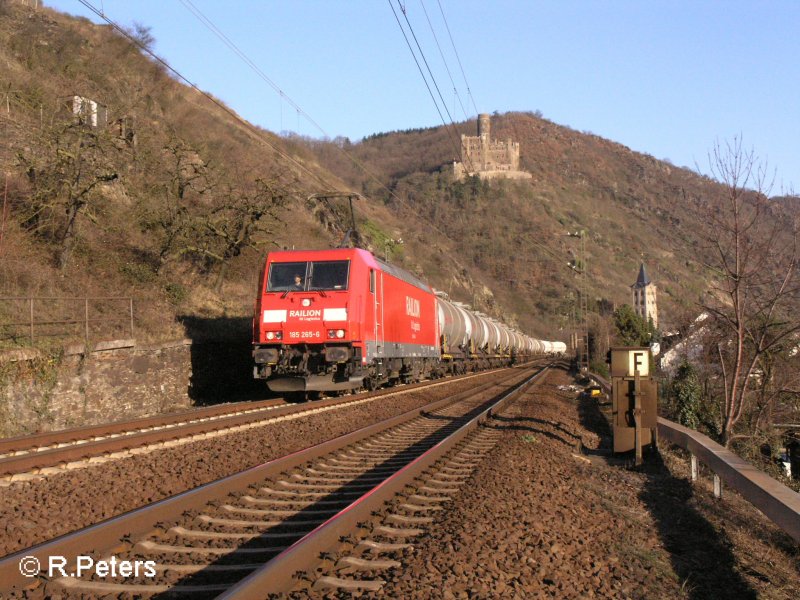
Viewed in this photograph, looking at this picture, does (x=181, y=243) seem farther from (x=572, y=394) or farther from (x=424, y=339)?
(x=572, y=394)

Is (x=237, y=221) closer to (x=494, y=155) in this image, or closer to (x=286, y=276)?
(x=286, y=276)

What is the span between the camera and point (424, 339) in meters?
24.7

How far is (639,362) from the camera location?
1043 cm

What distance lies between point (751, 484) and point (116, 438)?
8.23 meters

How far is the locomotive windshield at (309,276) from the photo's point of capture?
1669 cm

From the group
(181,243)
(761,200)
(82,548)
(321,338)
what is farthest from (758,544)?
(181,243)

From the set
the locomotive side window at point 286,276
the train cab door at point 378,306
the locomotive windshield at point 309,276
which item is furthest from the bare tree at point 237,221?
the train cab door at point 378,306

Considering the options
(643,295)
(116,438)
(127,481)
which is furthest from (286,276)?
(643,295)

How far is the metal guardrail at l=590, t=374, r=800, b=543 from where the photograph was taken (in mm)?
5500

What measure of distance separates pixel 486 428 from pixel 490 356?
29275mm

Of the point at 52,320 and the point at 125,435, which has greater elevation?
Answer: the point at 52,320

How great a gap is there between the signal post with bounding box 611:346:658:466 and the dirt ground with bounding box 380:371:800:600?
58 cm

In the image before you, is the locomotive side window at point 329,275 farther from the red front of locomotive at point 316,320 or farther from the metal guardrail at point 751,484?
the metal guardrail at point 751,484

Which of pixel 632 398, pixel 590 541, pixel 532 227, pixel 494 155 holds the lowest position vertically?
pixel 590 541
